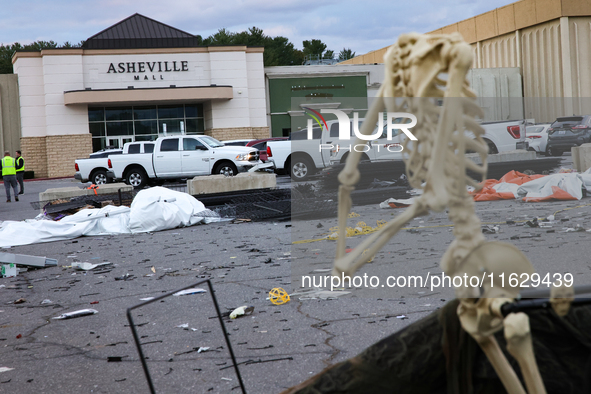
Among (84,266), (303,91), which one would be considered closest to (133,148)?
(84,266)

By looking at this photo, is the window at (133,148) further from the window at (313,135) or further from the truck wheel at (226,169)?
the window at (313,135)

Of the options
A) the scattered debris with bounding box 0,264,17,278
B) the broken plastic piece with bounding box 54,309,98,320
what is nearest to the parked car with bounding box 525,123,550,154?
the scattered debris with bounding box 0,264,17,278

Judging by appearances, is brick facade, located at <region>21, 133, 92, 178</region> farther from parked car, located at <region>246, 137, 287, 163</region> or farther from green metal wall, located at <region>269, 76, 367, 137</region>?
parked car, located at <region>246, 137, 287, 163</region>

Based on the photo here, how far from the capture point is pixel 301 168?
1925cm

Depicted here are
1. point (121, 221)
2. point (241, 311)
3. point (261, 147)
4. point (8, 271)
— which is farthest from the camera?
point (261, 147)

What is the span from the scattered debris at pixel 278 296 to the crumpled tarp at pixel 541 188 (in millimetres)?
6129

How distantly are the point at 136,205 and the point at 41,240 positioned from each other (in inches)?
73.1

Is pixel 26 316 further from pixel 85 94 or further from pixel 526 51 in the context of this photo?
pixel 526 51

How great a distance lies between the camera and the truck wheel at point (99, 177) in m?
22.6

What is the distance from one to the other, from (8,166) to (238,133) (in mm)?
18074

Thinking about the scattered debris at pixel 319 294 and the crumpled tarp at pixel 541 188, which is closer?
the scattered debris at pixel 319 294

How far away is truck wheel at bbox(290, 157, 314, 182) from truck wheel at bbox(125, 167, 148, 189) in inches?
236

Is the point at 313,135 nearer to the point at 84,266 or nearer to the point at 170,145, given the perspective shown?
the point at 170,145

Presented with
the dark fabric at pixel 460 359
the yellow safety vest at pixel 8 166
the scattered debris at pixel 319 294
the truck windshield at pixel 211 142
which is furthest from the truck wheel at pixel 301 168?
the dark fabric at pixel 460 359
